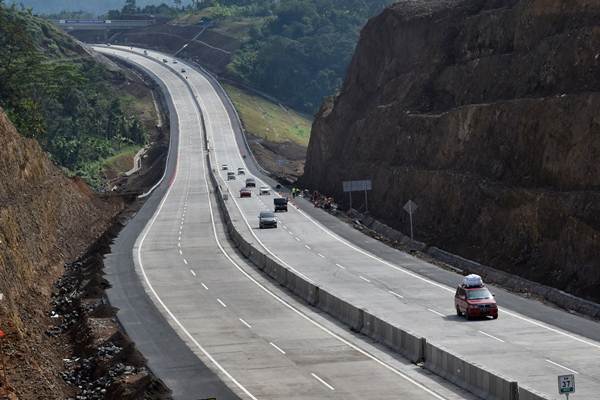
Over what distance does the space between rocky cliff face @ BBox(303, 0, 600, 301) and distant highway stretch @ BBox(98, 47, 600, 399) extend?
11.2 feet

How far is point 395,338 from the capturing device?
153 feet

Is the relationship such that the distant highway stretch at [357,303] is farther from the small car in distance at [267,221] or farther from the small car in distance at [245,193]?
the small car in distance at [245,193]

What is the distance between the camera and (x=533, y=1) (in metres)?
84.6

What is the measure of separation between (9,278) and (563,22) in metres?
40.4

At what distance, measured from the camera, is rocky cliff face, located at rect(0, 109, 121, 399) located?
140 feet

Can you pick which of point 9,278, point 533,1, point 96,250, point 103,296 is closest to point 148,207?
point 96,250

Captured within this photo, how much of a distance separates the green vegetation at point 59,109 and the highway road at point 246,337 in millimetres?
37821

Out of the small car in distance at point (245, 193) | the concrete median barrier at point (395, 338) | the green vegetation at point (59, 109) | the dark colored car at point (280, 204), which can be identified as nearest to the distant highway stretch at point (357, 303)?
the dark colored car at point (280, 204)

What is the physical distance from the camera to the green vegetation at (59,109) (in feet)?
411

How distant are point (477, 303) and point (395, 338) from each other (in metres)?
6.43

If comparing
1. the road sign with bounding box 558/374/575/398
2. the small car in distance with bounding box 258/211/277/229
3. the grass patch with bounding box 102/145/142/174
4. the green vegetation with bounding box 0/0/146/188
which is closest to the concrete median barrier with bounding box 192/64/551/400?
the road sign with bounding box 558/374/575/398

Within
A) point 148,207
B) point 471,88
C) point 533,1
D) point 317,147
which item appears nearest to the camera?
point 533,1

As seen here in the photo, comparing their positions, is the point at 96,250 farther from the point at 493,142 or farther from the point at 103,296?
the point at 493,142

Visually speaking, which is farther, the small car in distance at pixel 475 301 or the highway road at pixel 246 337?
the small car in distance at pixel 475 301
